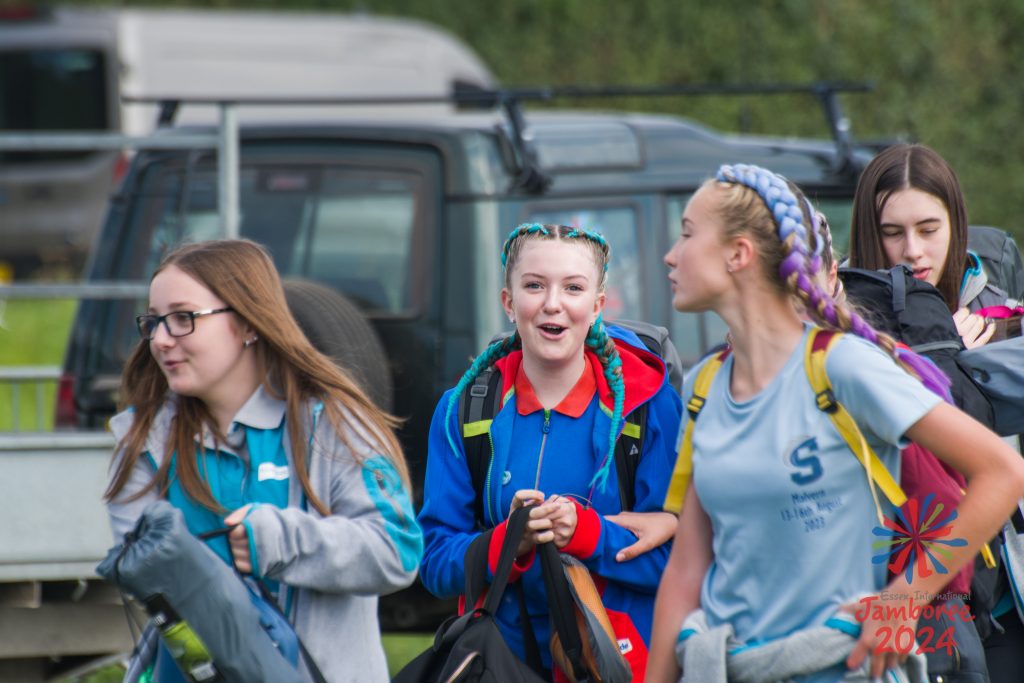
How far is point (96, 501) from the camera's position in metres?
4.39

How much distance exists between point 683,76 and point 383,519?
42.5ft

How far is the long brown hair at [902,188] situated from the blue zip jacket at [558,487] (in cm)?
66

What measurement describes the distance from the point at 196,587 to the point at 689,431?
39.8 inches

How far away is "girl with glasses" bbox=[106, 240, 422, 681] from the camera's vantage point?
3.04 m

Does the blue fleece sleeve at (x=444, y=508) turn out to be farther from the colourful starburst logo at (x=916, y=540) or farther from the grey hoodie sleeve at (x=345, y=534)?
the colourful starburst logo at (x=916, y=540)

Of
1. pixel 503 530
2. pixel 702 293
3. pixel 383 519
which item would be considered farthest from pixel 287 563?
pixel 702 293

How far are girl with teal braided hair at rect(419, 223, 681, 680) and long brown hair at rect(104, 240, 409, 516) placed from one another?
0.19 meters

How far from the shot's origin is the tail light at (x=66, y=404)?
227 inches

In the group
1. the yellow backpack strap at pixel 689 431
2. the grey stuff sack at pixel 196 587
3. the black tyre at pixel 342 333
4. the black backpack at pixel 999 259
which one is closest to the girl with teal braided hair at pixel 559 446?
the yellow backpack strap at pixel 689 431

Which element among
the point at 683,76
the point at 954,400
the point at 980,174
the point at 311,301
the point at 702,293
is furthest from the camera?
the point at 683,76

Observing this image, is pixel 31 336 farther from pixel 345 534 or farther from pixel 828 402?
pixel 828 402

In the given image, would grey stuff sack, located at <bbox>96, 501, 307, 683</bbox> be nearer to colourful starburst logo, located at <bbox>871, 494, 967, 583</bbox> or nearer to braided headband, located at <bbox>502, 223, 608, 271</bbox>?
braided headband, located at <bbox>502, 223, 608, 271</bbox>

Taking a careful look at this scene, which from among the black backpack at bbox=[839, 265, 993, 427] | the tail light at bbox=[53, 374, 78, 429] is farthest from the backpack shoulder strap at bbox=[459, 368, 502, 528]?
the tail light at bbox=[53, 374, 78, 429]

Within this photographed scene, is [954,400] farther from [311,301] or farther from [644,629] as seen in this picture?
[311,301]
